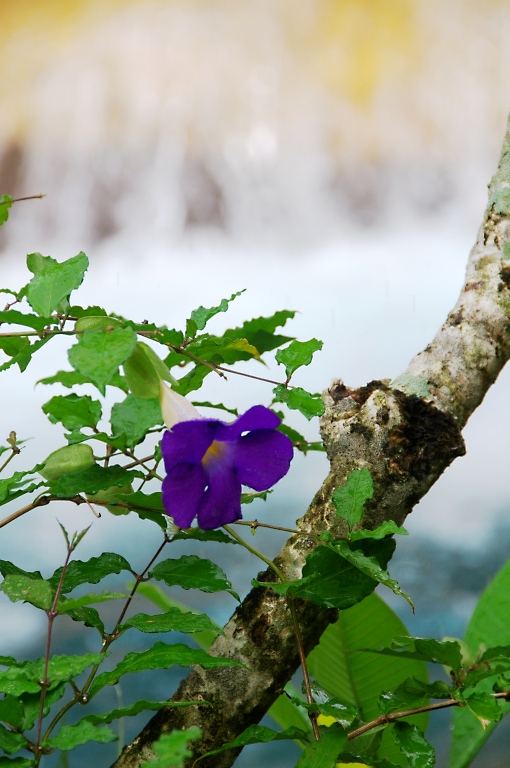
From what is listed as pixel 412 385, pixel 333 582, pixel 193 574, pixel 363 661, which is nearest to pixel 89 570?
pixel 193 574

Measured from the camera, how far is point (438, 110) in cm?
158

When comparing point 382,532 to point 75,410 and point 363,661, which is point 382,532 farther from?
point 363,661

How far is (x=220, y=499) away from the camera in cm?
47

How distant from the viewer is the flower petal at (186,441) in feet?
1.44

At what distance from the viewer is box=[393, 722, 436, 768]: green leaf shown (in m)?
0.50

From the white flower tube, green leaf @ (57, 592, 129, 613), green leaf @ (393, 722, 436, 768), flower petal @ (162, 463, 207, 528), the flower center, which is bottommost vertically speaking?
green leaf @ (393, 722, 436, 768)

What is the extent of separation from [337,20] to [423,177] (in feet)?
1.29

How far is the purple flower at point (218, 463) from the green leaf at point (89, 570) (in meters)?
0.13

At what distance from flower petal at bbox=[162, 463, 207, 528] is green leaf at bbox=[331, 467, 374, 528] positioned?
0.51 feet

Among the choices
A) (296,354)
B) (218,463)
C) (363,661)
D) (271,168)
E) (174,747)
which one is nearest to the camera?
(174,747)

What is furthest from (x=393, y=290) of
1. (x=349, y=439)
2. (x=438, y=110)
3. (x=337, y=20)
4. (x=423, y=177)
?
(x=349, y=439)

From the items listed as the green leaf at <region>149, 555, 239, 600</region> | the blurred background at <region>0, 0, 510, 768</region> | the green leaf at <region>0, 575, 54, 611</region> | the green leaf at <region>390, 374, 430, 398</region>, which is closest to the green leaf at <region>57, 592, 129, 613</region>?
the green leaf at <region>0, 575, 54, 611</region>

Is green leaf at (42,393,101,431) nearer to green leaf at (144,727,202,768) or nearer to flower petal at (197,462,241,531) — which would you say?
flower petal at (197,462,241,531)

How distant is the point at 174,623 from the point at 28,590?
0.10 metres
